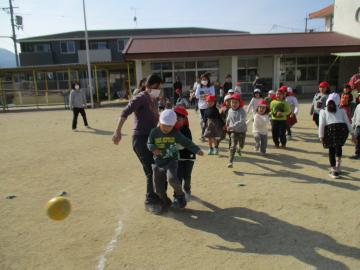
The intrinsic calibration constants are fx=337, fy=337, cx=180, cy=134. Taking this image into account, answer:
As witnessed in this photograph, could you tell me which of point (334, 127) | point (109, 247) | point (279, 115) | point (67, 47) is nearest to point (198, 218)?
point (109, 247)

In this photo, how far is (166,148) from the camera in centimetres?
442

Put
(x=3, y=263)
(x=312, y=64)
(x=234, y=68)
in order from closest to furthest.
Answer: (x=3, y=263)
(x=234, y=68)
(x=312, y=64)

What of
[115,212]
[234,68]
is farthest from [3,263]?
[234,68]

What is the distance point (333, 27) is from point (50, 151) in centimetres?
2440

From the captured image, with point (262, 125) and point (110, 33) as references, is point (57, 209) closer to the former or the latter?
point (262, 125)

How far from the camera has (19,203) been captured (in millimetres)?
5223

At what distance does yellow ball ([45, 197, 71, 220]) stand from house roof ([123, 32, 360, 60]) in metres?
17.1

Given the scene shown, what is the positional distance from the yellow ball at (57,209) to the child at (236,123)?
11.6 feet

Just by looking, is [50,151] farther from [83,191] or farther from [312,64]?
[312,64]

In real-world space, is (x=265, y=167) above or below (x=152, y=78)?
below

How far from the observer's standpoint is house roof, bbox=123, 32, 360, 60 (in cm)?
2073

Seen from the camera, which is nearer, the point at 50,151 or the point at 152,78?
the point at 152,78

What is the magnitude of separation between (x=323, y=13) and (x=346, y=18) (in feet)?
13.8

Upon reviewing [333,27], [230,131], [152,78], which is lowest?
[230,131]
